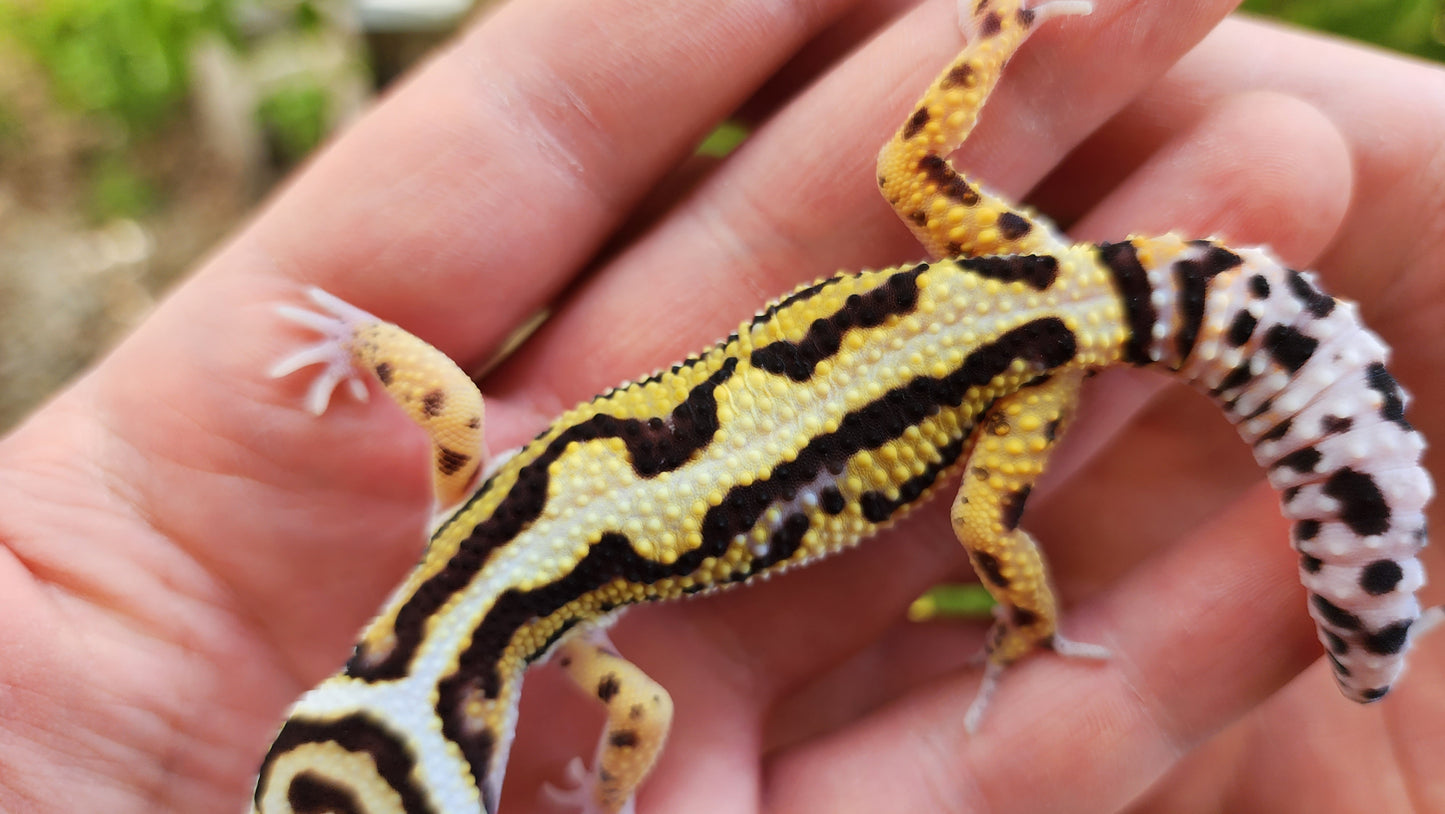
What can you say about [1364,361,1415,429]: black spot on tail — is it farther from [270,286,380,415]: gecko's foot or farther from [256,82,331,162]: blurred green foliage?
[256,82,331,162]: blurred green foliage

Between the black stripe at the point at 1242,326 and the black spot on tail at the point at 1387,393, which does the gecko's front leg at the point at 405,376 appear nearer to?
the black stripe at the point at 1242,326

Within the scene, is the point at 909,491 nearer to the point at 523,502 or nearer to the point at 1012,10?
the point at 523,502

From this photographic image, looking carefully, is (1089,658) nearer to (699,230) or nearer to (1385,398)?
(1385,398)

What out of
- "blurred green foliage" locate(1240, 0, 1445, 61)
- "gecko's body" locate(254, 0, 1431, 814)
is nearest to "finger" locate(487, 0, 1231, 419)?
"gecko's body" locate(254, 0, 1431, 814)

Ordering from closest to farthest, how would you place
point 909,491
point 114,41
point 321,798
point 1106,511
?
point 321,798
point 909,491
point 1106,511
point 114,41

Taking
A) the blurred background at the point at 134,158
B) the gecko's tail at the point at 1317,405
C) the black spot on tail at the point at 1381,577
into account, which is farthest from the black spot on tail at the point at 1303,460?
the blurred background at the point at 134,158

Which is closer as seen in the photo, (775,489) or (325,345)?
(775,489)

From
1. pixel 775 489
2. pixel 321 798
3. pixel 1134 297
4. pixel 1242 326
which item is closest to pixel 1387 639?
pixel 1242 326

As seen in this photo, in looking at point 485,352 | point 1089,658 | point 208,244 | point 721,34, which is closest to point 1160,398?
point 1089,658
